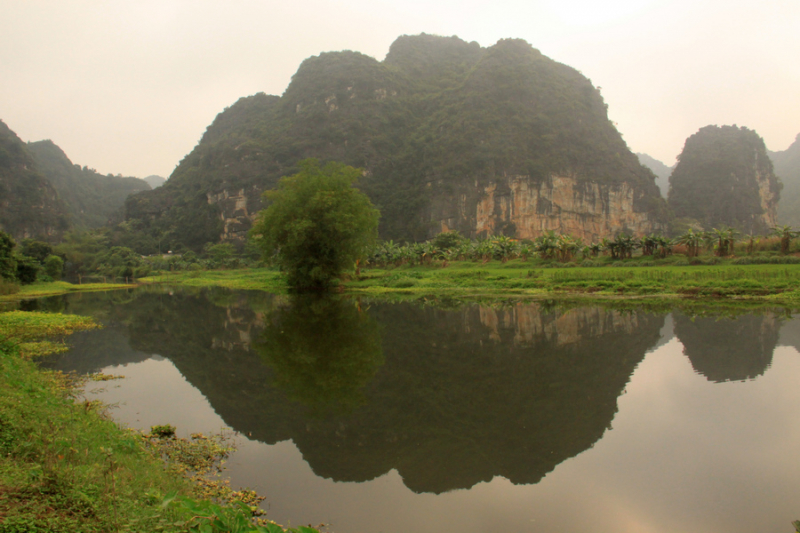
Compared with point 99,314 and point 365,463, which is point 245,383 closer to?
point 365,463

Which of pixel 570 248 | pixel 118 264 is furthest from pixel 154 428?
pixel 118 264

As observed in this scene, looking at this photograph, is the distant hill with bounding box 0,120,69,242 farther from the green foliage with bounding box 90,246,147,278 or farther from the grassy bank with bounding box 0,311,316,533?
the grassy bank with bounding box 0,311,316,533

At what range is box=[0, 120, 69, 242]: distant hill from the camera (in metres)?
110

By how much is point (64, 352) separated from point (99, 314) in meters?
11.3

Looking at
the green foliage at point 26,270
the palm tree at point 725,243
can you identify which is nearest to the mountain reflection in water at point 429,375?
the palm tree at point 725,243

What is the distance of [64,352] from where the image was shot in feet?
38.5

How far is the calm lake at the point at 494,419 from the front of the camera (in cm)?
450

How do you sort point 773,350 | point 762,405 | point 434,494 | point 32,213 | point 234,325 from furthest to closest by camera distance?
point 32,213
point 234,325
point 773,350
point 762,405
point 434,494

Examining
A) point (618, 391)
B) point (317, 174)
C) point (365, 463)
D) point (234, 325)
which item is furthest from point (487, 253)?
point (365, 463)

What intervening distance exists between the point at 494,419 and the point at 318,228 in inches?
1094

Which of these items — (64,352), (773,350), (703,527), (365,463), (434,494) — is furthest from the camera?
(64,352)

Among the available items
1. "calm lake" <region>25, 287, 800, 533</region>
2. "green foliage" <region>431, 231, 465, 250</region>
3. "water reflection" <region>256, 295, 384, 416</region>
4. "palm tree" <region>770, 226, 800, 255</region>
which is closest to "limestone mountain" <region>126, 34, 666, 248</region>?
"green foliage" <region>431, 231, 465, 250</region>

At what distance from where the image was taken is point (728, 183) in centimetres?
11788

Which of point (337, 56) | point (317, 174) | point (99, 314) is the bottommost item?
point (99, 314)
